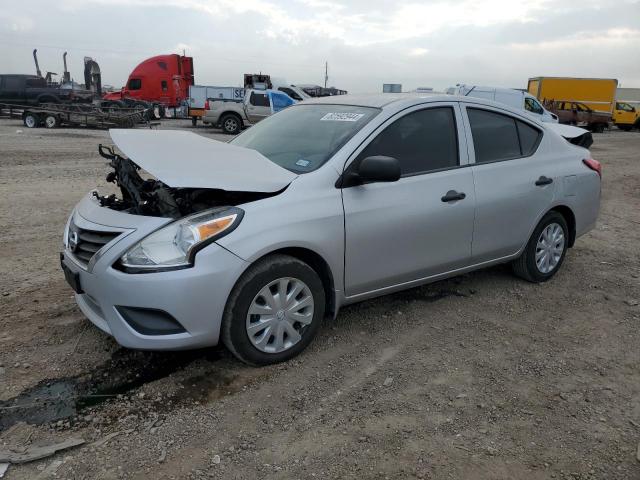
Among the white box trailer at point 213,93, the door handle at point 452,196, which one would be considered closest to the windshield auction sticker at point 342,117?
the door handle at point 452,196

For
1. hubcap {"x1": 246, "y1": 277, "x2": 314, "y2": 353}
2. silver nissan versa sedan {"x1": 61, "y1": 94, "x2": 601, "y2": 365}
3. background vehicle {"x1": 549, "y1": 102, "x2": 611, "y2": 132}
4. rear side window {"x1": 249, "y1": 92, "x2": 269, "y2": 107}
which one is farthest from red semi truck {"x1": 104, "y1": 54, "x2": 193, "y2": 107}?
hubcap {"x1": 246, "y1": 277, "x2": 314, "y2": 353}

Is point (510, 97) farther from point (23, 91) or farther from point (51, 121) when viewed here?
point (23, 91)

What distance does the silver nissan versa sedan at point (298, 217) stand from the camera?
292cm

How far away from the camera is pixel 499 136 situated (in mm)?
4371

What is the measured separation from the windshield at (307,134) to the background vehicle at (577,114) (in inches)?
1092

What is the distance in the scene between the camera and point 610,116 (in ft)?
98.5

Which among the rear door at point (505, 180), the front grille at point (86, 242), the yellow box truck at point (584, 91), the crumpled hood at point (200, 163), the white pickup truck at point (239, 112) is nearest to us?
the crumpled hood at point (200, 163)

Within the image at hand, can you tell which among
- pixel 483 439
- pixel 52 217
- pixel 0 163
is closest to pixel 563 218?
pixel 483 439

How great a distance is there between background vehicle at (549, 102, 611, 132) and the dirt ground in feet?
87.9

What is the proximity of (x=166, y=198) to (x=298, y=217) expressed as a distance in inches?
32.4

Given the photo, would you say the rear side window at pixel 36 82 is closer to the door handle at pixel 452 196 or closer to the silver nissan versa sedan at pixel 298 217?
the silver nissan versa sedan at pixel 298 217

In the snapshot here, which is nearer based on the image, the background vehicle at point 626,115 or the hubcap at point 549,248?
the hubcap at point 549,248

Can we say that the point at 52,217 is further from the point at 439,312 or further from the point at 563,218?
the point at 563,218

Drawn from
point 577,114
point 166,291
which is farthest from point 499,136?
point 577,114
